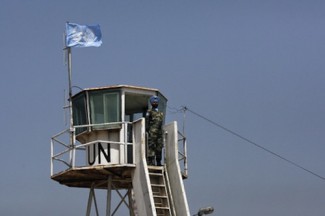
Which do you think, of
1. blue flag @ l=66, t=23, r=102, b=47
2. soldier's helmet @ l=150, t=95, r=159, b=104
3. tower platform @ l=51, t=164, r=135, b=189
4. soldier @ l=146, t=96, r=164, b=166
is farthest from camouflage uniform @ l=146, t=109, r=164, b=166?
blue flag @ l=66, t=23, r=102, b=47

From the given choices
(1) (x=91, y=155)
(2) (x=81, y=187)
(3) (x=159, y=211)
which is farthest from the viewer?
(2) (x=81, y=187)

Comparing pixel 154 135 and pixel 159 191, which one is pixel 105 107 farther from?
pixel 159 191

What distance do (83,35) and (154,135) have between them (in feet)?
22.7

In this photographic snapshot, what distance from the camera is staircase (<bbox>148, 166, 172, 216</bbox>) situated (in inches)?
1342

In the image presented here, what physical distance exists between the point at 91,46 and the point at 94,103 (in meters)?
3.91

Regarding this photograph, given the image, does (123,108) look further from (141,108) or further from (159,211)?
(159,211)

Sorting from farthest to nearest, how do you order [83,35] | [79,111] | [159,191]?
[83,35]
[79,111]
[159,191]

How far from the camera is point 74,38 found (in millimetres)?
39344

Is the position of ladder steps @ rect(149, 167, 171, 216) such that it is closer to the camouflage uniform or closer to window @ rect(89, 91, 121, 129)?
the camouflage uniform

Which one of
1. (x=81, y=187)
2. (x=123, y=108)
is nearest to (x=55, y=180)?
(x=81, y=187)

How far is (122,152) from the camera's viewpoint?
3581 cm

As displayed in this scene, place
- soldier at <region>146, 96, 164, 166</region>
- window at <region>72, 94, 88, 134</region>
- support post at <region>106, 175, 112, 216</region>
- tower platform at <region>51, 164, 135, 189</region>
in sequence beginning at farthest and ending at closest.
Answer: window at <region>72, 94, 88, 134</region>, support post at <region>106, 175, 112, 216</region>, soldier at <region>146, 96, 164, 166</region>, tower platform at <region>51, 164, 135, 189</region>

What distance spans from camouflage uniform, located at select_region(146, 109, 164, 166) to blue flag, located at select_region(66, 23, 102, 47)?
5493mm

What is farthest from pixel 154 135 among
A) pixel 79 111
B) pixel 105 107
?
pixel 79 111
